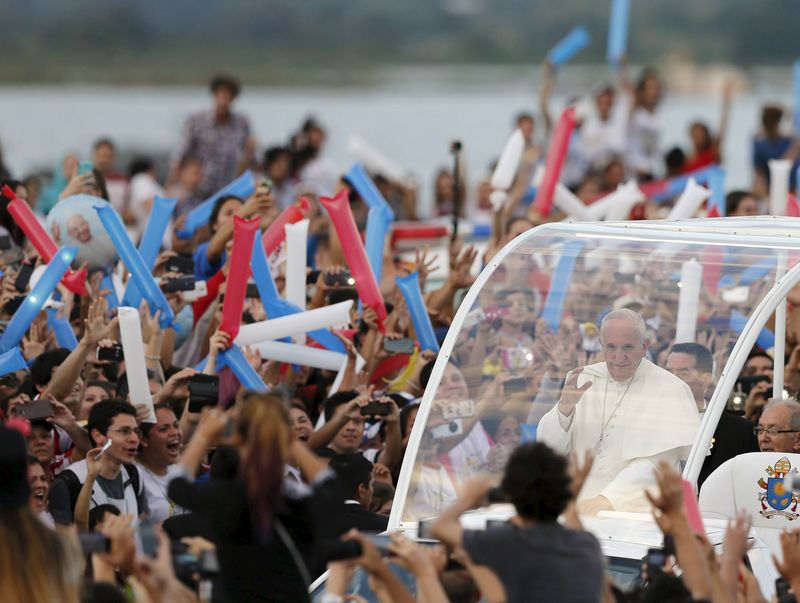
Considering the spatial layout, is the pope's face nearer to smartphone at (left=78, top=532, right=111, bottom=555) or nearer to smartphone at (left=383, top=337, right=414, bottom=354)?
smartphone at (left=383, top=337, right=414, bottom=354)

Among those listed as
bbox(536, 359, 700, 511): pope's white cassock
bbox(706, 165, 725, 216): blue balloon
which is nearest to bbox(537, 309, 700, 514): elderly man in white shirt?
bbox(536, 359, 700, 511): pope's white cassock

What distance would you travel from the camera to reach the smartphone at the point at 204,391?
8680 millimetres

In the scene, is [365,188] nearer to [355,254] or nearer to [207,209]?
[207,209]

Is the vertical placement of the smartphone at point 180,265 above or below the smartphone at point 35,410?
above

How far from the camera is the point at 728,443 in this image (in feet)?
29.0

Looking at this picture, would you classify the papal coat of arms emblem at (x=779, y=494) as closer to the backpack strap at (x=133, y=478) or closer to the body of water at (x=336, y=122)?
the backpack strap at (x=133, y=478)

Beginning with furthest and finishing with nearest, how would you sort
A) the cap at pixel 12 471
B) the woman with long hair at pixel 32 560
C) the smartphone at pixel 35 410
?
the smartphone at pixel 35 410 → the cap at pixel 12 471 → the woman with long hair at pixel 32 560

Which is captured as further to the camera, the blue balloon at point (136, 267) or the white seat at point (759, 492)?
the blue balloon at point (136, 267)

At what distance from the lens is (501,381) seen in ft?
27.6

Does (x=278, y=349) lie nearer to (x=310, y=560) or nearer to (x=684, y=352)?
(x=684, y=352)

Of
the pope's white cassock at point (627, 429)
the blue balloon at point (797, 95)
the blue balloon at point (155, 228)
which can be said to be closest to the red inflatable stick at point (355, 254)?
the blue balloon at point (155, 228)

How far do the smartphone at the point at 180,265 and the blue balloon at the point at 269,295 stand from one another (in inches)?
20.4

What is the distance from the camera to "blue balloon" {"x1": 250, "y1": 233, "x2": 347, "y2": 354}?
10.2m

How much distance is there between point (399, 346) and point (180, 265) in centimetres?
143
